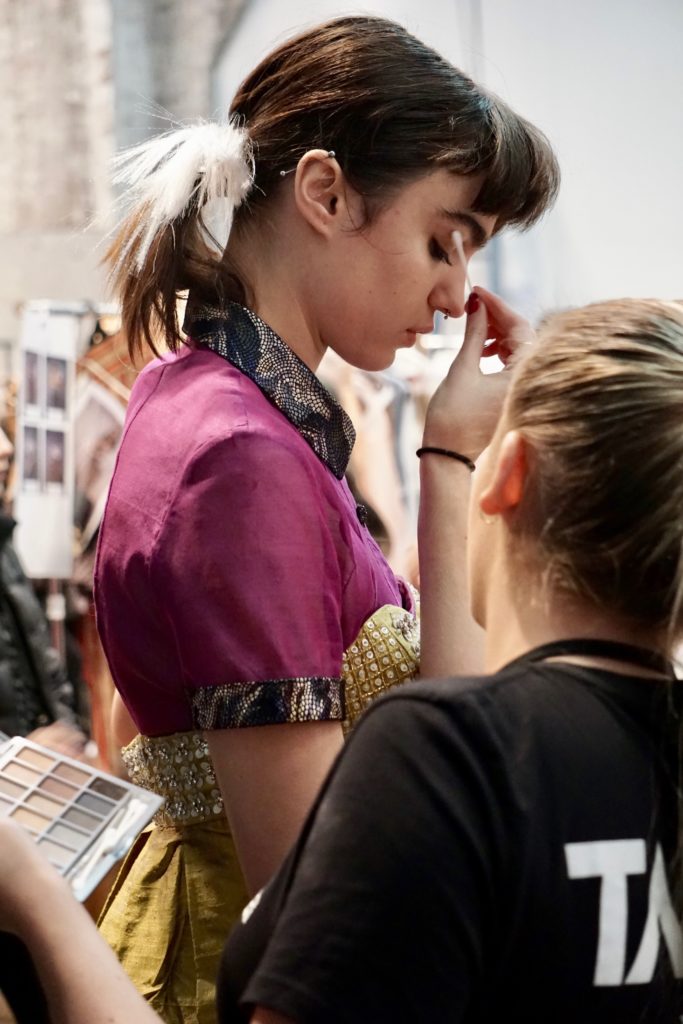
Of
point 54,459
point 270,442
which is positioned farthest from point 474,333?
point 54,459

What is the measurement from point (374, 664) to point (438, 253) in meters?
0.40

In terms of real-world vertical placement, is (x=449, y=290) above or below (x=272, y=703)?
above

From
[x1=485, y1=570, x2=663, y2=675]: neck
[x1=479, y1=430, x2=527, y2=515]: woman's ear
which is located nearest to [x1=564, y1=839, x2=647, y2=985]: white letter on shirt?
[x1=485, y1=570, x2=663, y2=675]: neck

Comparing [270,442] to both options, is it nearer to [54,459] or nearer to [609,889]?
[609,889]

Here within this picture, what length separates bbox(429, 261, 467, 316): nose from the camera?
4.16 feet

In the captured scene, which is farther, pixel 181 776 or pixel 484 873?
pixel 181 776

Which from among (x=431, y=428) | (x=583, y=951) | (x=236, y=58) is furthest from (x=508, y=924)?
(x=236, y=58)

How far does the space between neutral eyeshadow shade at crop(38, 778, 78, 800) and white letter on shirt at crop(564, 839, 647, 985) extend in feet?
1.18

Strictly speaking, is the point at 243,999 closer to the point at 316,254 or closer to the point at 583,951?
the point at 583,951

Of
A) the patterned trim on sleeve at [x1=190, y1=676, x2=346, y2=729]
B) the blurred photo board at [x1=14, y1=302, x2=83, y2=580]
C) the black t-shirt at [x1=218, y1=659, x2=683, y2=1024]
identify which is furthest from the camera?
the blurred photo board at [x1=14, y1=302, x2=83, y2=580]

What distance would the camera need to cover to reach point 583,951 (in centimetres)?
70

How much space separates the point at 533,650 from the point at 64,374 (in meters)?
2.48

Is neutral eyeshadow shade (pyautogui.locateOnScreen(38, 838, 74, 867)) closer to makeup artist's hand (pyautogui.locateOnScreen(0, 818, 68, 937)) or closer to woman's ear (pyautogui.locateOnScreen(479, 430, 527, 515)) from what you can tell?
makeup artist's hand (pyautogui.locateOnScreen(0, 818, 68, 937))

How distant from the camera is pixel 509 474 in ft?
2.70
